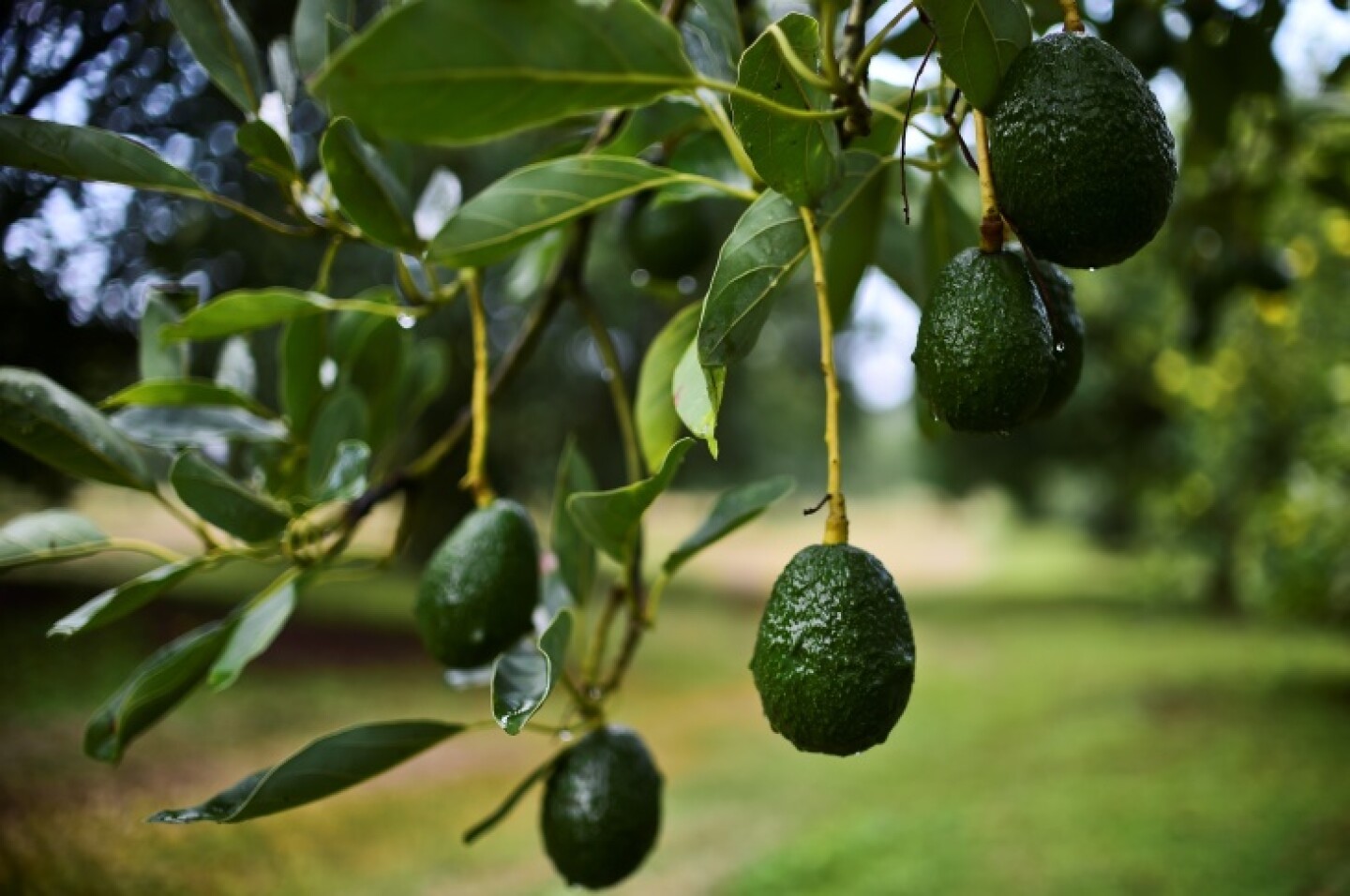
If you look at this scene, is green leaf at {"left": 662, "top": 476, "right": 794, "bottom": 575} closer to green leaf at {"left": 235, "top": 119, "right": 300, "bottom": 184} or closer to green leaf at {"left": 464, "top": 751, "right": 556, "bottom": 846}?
green leaf at {"left": 464, "top": 751, "right": 556, "bottom": 846}

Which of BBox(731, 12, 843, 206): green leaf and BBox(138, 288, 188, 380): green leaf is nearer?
BBox(731, 12, 843, 206): green leaf

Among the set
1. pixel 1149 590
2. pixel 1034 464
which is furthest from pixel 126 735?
pixel 1034 464

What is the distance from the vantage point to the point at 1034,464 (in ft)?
19.1

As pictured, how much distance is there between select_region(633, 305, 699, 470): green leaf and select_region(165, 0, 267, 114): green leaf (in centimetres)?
27

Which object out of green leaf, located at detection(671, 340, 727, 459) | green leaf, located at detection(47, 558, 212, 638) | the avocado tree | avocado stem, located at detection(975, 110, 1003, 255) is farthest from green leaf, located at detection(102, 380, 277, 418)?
avocado stem, located at detection(975, 110, 1003, 255)

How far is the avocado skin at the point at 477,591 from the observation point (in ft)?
1.84

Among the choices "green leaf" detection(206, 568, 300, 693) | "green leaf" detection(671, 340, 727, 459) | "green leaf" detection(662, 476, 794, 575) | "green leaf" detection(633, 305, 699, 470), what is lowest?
"green leaf" detection(206, 568, 300, 693)

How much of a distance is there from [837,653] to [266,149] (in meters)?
0.39

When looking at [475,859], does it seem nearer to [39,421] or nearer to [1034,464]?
[39,421]

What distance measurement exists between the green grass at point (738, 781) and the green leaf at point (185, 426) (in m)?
0.37

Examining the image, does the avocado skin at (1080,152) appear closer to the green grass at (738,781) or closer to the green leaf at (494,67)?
the green leaf at (494,67)

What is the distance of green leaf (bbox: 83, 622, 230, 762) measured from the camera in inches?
22.5

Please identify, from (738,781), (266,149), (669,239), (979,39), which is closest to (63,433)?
(266,149)

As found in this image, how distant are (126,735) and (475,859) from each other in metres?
0.94
